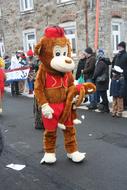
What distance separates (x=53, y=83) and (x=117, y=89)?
3.89 metres

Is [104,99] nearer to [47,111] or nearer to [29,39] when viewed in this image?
[47,111]

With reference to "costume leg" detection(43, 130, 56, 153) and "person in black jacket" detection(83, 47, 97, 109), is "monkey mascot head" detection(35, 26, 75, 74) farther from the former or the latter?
"person in black jacket" detection(83, 47, 97, 109)

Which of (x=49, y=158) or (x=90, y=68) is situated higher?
(x=90, y=68)

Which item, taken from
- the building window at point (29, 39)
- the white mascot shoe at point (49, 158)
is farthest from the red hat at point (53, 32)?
the building window at point (29, 39)

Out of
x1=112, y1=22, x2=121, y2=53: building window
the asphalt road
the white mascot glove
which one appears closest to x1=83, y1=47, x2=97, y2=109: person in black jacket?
the asphalt road

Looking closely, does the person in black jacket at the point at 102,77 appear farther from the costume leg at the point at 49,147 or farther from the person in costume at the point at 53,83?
the costume leg at the point at 49,147

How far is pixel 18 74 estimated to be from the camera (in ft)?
50.2

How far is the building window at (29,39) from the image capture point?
72.2ft

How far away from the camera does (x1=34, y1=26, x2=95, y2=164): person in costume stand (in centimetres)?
564

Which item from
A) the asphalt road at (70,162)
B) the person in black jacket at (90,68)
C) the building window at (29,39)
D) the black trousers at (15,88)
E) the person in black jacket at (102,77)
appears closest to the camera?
the asphalt road at (70,162)

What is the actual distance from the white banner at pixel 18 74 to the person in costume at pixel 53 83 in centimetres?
933

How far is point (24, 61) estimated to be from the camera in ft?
51.4

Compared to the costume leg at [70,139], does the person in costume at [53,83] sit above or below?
above

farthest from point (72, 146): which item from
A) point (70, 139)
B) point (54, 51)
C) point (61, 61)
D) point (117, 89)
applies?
point (117, 89)
